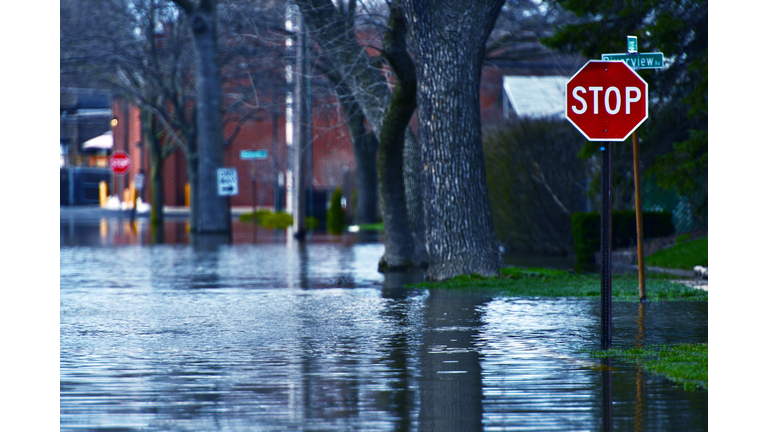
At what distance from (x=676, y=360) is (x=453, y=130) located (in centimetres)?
733

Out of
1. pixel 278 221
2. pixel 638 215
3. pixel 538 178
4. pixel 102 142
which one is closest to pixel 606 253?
pixel 638 215

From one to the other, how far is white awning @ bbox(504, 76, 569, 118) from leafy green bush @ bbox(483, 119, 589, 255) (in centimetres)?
666

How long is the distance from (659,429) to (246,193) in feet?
188

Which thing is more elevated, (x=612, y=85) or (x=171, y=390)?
(x=612, y=85)

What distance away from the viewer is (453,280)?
15.3m

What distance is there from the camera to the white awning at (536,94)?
29.9m

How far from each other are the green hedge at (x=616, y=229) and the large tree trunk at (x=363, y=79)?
312 centimetres

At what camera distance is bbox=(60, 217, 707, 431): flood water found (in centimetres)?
668

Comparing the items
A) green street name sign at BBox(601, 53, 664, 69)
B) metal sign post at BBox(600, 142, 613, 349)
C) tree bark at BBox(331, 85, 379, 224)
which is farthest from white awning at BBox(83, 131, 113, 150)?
metal sign post at BBox(600, 142, 613, 349)

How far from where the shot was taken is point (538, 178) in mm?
21719

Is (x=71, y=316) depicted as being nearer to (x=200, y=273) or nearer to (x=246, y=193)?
(x=200, y=273)

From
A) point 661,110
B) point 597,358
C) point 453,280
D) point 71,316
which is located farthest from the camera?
point 661,110

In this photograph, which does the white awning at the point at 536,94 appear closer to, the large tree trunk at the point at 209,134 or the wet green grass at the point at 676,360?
the large tree trunk at the point at 209,134

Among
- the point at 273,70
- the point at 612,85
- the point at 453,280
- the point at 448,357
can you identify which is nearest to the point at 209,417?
the point at 448,357
